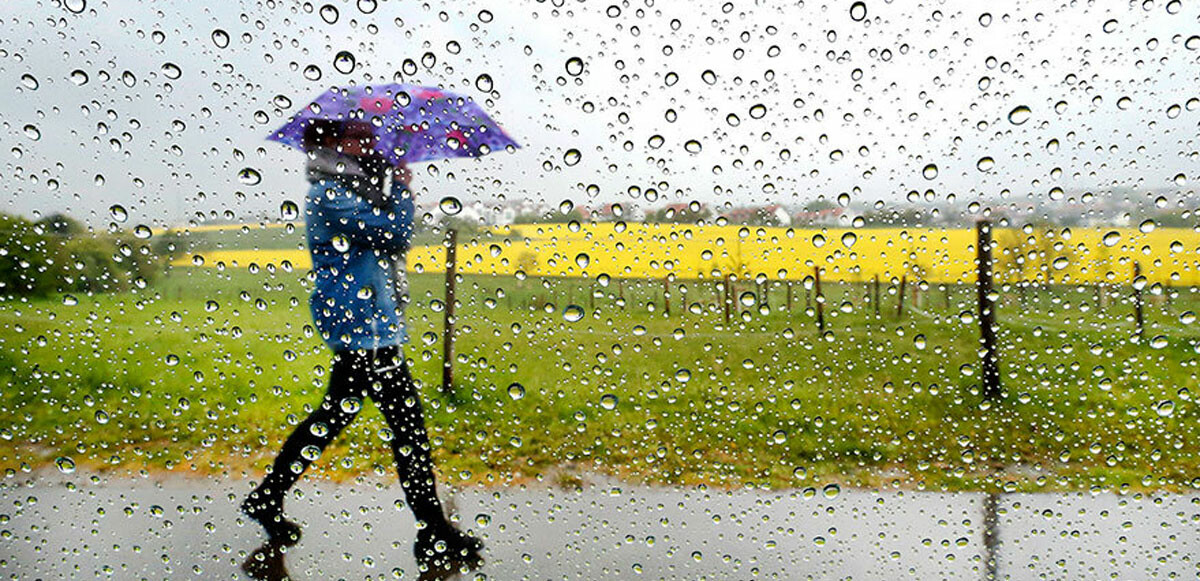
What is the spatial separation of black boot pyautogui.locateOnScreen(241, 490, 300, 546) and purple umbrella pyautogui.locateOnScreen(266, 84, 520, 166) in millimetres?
676

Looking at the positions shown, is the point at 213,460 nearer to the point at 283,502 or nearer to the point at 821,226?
the point at 283,502

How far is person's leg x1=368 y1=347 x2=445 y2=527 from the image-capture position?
103 centimetres

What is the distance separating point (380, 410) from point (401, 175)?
0.43 meters

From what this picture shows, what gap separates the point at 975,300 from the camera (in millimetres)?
979

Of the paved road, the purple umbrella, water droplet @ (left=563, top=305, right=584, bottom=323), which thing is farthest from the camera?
the paved road

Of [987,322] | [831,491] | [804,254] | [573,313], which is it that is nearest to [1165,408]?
[987,322]

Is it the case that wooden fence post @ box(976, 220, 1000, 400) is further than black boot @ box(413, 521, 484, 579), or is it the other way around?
black boot @ box(413, 521, 484, 579)

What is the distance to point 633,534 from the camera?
47.7 inches

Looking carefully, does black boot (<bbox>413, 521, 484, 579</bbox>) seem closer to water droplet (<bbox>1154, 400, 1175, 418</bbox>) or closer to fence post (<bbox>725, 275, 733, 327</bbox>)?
fence post (<bbox>725, 275, 733, 327</bbox>)

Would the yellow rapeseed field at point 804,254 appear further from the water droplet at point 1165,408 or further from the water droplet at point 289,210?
the water droplet at point 1165,408

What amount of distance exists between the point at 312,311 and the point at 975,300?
1143 millimetres

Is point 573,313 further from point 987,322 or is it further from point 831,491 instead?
point 987,322

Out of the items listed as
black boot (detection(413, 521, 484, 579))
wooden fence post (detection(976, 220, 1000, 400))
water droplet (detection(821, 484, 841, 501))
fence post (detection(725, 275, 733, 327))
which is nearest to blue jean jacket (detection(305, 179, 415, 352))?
black boot (detection(413, 521, 484, 579))

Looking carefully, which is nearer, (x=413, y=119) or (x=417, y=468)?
(x=413, y=119)
